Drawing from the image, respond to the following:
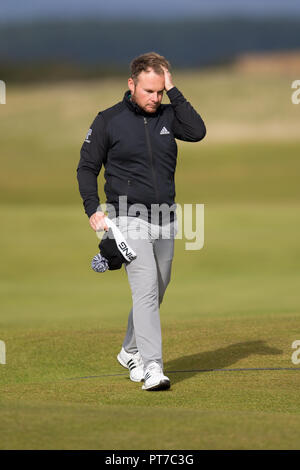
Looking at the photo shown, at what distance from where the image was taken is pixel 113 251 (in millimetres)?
6773

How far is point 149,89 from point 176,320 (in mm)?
4826

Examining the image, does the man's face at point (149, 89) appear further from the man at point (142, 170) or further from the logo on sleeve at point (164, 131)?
the logo on sleeve at point (164, 131)

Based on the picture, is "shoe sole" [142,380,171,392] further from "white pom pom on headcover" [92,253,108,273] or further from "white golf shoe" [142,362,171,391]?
"white pom pom on headcover" [92,253,108,273]

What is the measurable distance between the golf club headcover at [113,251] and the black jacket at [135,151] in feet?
0.57

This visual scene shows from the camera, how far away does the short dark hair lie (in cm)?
673

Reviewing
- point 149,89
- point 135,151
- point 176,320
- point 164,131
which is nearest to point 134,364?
point 135,151

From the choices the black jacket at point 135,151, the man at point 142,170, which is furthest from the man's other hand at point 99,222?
the black jacket at point 135,151

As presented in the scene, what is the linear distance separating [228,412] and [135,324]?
4.43 ft

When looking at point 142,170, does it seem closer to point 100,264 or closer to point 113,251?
point 113,251

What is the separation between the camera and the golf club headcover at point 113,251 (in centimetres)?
673

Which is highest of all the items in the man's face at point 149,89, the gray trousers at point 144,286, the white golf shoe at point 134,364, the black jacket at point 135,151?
the man's face at point 149,89

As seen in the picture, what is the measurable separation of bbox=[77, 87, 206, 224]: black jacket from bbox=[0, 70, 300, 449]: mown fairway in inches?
53.2

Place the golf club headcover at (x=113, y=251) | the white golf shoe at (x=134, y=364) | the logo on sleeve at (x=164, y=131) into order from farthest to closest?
the white golf shoe at (x=134, y=364) < the logo on sleeve at (x=164, y=131) < the golf club headcover at (x=113, y=251)

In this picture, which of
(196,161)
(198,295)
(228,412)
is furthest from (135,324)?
(196,161)
